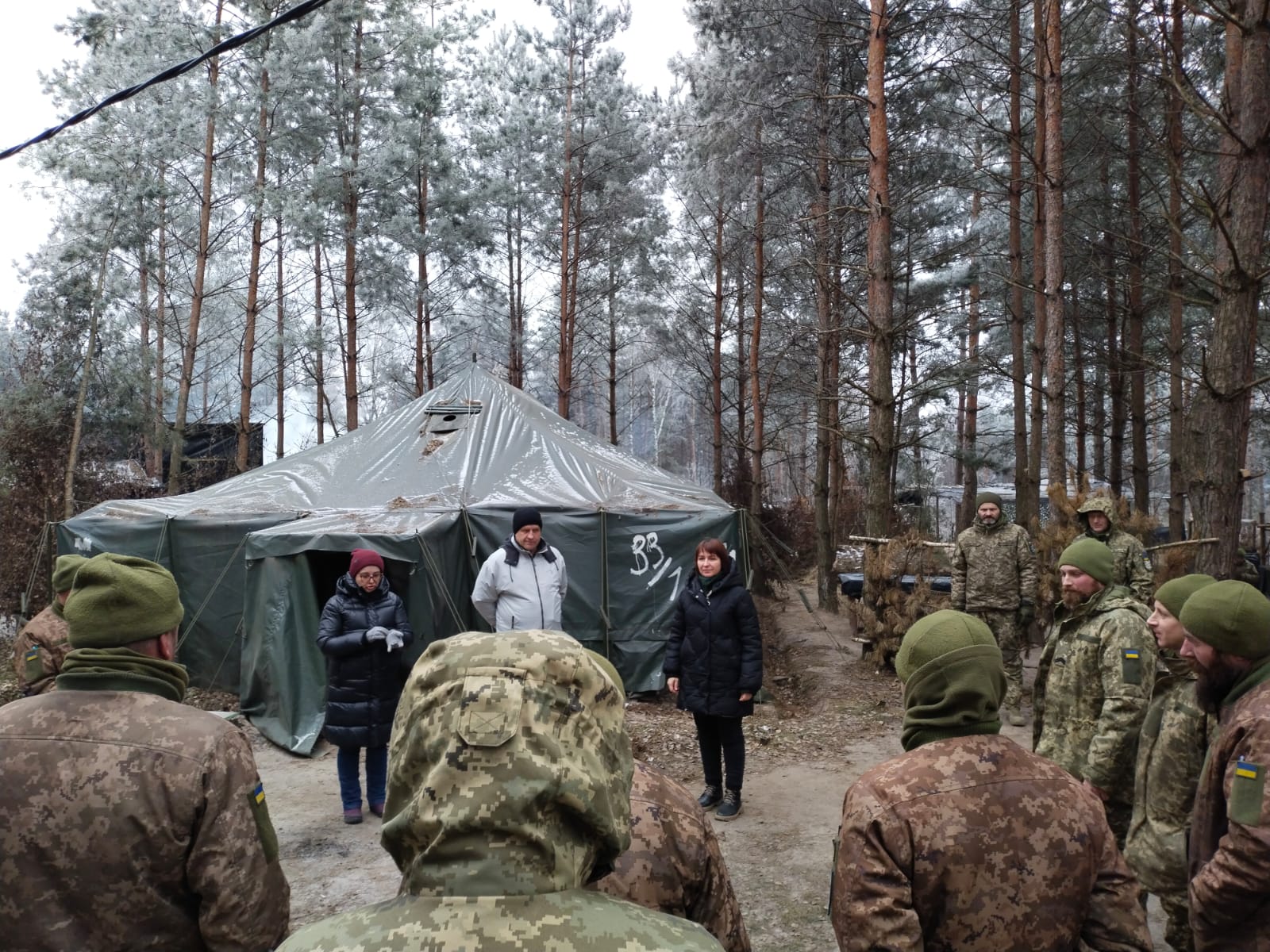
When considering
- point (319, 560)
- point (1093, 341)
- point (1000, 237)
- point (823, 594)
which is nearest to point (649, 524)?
point (319, 560)

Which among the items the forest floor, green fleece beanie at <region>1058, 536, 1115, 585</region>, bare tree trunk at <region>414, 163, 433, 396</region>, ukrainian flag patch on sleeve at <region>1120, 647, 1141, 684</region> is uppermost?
bare tree trunk at <region>414, 163, 433, 396</region>

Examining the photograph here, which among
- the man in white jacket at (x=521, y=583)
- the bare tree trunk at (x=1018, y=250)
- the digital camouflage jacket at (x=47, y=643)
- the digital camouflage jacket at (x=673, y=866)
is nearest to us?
the digital camouflage jacket at (x=673, y=866)

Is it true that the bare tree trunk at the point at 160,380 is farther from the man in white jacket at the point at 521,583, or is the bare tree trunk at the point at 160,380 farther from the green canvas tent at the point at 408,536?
the man in white jacket at the point at 521,583

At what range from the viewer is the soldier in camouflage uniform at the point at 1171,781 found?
2.67 meters

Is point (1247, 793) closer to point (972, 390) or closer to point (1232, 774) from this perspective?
point (1232, 774)

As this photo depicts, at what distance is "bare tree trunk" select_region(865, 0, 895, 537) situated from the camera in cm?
842

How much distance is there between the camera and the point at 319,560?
24.4 feet

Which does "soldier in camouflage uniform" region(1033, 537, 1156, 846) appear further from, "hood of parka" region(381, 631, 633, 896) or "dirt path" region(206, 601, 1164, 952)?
"hood of parka" region(381, 631, 633, 896)

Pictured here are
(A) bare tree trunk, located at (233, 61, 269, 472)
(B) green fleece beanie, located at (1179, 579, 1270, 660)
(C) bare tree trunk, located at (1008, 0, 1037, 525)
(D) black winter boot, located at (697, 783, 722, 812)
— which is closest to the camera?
(B) green fleece beanie, located at (1179, 579, 1270, 660)

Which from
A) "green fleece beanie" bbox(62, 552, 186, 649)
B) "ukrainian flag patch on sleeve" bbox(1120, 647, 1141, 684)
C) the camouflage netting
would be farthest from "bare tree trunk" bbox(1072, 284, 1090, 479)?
"green fleece beanie" bbox(62, 552, 186, 649)

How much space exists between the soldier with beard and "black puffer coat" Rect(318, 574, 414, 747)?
360cm

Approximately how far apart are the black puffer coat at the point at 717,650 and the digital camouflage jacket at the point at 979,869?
266 cm

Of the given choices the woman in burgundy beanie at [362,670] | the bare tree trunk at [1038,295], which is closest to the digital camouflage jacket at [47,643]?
the woman in burgundy beanie at [362,670]

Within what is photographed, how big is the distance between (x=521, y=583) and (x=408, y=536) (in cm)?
167
